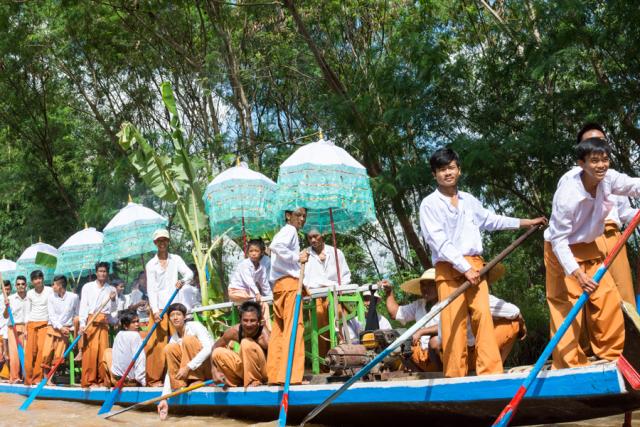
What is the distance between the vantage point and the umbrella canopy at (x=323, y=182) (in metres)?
7.86

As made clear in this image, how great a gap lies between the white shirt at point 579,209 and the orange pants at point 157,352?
4.45m

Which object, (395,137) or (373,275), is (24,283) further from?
(373,275)

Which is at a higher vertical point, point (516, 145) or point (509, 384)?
point (516, 145)

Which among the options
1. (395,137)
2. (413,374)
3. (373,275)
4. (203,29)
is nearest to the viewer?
(413,374)

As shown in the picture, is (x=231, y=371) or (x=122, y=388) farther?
(x=122, y=388)

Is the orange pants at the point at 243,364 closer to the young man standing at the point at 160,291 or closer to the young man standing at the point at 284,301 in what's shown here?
the young man standing at the point at 284,301

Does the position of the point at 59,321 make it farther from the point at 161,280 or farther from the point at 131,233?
the point at 161,280

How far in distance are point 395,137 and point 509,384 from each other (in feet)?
20.4

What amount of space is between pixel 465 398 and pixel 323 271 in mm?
2968

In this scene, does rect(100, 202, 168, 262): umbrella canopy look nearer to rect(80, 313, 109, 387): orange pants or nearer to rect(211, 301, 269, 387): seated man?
rect(80, 313, 109, 387): orange pants

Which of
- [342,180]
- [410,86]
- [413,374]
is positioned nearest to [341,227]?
[342,180]

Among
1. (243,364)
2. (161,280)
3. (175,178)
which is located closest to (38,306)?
(175,178)

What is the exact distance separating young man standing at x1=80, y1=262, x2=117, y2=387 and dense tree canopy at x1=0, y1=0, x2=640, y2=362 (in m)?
3.27

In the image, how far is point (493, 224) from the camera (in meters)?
4.73
